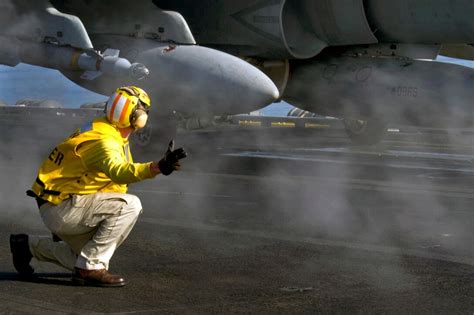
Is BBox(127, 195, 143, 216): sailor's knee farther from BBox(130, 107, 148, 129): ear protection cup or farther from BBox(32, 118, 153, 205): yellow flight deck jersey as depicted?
BBox(130, 107, 148, 129): ear protection cup

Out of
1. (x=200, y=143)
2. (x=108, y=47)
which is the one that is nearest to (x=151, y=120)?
(x=108, y=47)

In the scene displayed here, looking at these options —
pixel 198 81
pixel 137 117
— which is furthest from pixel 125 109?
pixel 198 81

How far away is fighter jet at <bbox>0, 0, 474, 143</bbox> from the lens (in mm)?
15086

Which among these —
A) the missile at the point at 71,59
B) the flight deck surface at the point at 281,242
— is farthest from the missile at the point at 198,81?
the flight deck surface at the point at 281,242

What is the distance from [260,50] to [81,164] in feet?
32.1

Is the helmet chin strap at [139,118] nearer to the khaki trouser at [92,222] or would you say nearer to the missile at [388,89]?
the khaki trouser at [92,222]

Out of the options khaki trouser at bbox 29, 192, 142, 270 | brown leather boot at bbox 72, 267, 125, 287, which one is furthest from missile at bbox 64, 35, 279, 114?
brown leather boot at bbox 72, 267, 125, 287

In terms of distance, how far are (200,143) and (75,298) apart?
563 inches

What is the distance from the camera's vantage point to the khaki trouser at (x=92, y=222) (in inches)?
278

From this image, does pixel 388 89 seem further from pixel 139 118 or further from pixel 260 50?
pixel 139 118

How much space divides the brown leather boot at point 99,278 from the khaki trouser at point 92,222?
1.4 inches

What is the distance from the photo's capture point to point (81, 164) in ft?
23.2

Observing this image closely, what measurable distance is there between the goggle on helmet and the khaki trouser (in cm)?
48

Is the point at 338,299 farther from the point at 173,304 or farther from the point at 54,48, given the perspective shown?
the point at 54,48
